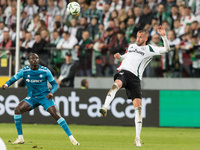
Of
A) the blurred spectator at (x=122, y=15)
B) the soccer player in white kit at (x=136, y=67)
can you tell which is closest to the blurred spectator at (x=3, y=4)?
the blurred spectator at (x=122, y=15)

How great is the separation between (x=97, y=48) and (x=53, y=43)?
1.87m

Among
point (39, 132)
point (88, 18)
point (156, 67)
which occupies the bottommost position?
A: point (39, 132)

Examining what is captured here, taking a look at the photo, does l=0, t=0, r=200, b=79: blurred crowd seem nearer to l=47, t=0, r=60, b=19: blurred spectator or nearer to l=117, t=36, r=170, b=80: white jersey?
l=47, t=0, r=60, b=19: blurred spectator

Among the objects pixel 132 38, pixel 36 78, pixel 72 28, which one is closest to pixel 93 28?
pixel 72 28

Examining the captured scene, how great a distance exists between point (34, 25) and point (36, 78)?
10.2 m

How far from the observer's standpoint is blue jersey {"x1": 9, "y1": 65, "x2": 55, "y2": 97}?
1155 cm

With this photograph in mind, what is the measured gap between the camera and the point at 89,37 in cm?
1964

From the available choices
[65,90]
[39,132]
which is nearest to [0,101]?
[65,90]

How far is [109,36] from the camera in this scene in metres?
19.1

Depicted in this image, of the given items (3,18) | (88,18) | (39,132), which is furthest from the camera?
(3,18)

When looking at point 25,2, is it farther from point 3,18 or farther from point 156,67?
point 156,67

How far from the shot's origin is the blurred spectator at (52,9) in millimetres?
21844

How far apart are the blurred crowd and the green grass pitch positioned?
8.55 ft

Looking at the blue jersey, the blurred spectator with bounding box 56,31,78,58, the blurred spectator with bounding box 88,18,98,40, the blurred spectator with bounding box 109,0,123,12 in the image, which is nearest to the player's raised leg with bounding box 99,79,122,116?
the blue jersey
